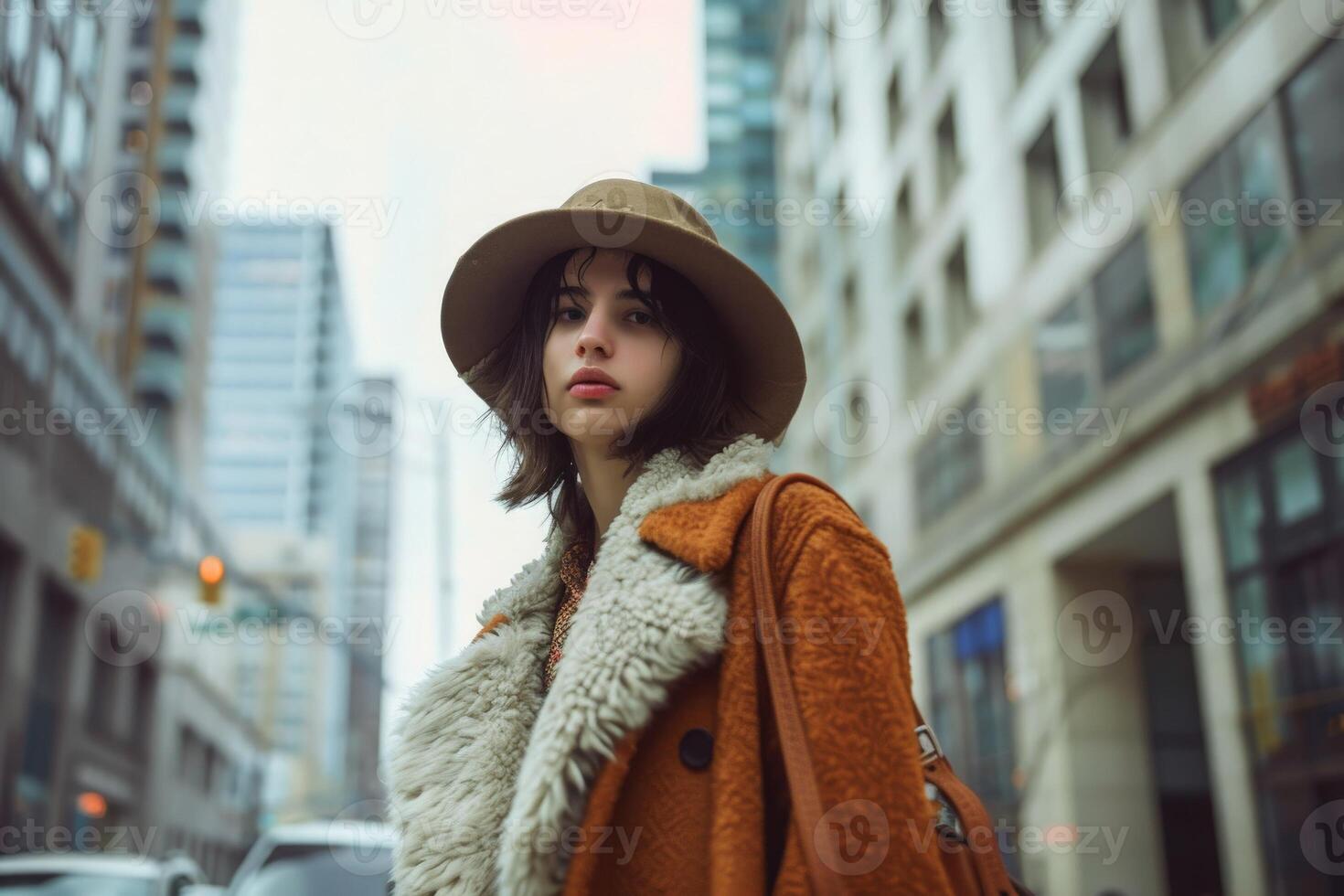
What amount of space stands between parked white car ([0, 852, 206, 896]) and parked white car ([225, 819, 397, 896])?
1054 mm

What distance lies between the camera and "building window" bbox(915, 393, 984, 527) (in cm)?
2238

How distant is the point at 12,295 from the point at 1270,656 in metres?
23.2

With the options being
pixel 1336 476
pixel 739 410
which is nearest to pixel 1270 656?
pixel 1336 476

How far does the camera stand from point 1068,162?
739 inches

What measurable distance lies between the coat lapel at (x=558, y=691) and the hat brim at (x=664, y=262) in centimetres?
23

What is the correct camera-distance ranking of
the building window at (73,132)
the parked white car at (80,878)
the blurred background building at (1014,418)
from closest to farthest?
the parked white car at (80,878)
the blurred background building at (1014,418)
the building window at (73,132)

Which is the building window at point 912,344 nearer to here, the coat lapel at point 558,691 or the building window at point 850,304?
the building window at point 850,304

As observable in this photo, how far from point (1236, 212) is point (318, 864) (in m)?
12.0

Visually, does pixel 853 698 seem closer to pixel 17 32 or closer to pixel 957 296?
pixel 957 296

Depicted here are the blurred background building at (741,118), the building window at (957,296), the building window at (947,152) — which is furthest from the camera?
the blurred background building at (741,118)

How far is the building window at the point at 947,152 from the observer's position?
966 inches

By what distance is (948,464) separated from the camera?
23734 mm

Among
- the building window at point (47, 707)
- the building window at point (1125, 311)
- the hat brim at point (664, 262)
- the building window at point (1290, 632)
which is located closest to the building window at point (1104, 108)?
the building window at point (1125, 311)

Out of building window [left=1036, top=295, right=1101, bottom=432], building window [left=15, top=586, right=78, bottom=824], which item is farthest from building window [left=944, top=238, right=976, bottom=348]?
building window [left=15, top=586, right=78, bottom=824]
